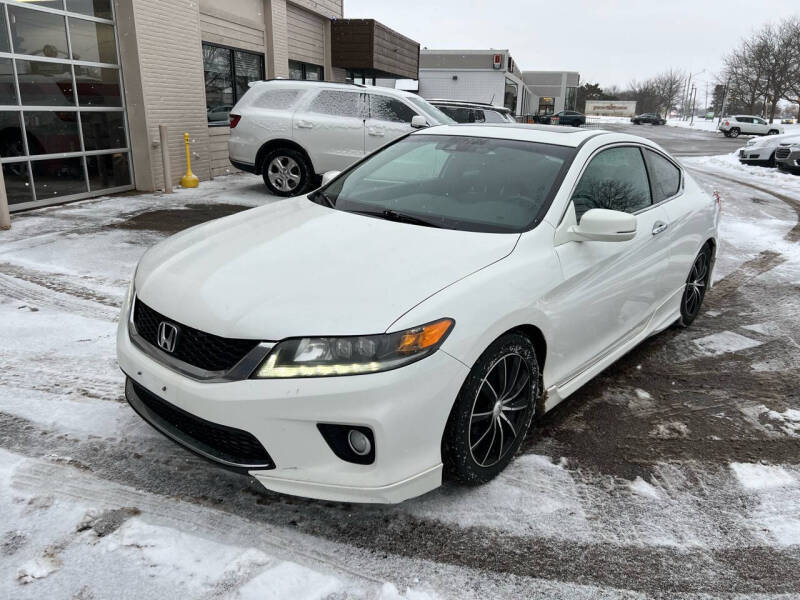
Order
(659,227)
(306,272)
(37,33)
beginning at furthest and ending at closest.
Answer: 1. (37,33)
2. (659,227)
3. (306,272)

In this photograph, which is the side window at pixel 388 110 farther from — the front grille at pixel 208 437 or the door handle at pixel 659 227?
the front grille at pixel 208 437

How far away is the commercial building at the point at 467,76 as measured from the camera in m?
37.3

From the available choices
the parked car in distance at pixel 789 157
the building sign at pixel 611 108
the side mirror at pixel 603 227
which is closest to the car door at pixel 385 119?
the side mirror at pixel 603 227

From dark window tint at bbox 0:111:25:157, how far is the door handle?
8229 mm

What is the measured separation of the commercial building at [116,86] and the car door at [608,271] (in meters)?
7.94

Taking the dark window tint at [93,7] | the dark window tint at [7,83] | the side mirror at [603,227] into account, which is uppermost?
the dark window tint at [93,7]

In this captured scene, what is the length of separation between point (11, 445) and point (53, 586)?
111 centimetres

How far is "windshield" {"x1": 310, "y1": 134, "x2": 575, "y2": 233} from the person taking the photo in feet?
10.5

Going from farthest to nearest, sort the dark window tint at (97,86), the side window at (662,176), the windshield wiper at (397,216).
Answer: the dark window tint at (97,86)
the side window at (662,176)
the windshield wiper at (397,216)

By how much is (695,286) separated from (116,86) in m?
9.37

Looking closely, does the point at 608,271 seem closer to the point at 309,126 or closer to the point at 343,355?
the point at 343,355

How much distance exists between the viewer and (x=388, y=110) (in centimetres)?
1020

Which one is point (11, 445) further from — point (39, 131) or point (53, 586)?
point (39, 131)

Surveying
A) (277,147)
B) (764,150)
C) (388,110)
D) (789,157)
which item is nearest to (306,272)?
(277,147)
